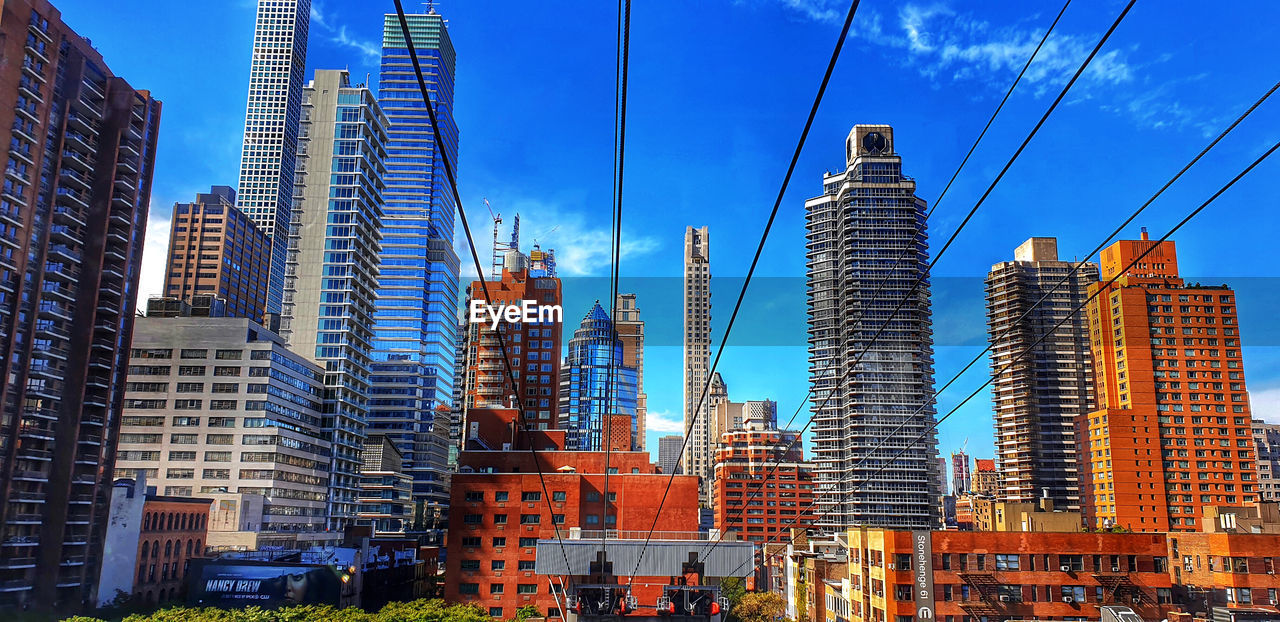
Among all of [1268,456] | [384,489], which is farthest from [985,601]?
[1268,456]

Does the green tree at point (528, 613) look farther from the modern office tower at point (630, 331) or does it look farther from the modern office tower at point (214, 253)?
the modern office tower at point (630, 331)

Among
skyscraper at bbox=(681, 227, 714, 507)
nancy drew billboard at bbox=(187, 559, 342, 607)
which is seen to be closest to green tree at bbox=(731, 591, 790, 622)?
nancy drew billboard at bbox=(187, 559, 342, 607)

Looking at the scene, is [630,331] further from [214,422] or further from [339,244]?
[214,422]

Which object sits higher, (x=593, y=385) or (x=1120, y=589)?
(x=593, y=385)

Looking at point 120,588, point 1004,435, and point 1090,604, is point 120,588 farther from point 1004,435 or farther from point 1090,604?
point 1004,435

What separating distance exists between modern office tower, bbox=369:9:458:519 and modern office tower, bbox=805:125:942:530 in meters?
39.8

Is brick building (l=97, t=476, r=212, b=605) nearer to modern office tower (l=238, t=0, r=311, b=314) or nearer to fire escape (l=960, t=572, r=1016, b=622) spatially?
fire escape (l=960, t=572, r=1016, b=622)

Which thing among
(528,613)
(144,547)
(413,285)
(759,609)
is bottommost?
(759,609)

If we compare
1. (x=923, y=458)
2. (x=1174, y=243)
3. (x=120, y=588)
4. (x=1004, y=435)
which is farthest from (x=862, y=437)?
(x=120, y=588)

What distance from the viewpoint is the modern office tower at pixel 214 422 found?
5069cm

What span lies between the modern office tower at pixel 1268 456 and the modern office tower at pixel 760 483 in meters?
43.0

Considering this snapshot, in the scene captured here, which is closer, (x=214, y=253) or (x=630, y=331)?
(x=214, y=253)

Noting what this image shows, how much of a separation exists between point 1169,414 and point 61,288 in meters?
78.8

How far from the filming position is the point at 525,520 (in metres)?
41.4
